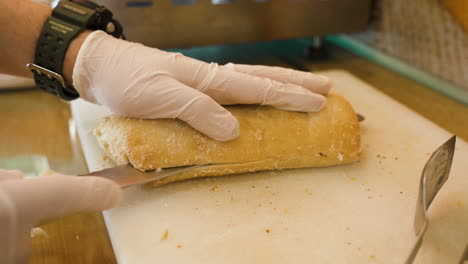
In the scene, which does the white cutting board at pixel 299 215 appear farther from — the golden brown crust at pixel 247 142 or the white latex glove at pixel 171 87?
the white latex glove at pixel 171 87

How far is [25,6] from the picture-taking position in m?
1.10

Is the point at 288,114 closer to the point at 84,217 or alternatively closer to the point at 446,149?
the point at 446,149

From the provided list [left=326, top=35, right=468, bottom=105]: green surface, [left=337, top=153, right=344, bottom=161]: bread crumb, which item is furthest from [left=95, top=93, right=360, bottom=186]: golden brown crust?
[left=326, top=35, right=468, bottom=105]: green surface

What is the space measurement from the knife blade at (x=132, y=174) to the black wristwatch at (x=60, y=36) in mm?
308

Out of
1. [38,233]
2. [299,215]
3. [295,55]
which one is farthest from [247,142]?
[295,55]

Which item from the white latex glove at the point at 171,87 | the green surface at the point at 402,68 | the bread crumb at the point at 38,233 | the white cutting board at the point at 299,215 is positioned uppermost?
the white latex glove at the point at 171,87

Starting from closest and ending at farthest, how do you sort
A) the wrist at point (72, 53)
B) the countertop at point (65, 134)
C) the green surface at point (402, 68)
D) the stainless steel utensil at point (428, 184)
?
the stainless steel utensil at point (428, 184), the countertop at point (65, 134), the wrist at point (72, 53), the green surface at point (402, 68)

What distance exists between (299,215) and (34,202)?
54cm

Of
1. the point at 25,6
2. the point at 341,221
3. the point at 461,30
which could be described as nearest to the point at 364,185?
the point at 341,221

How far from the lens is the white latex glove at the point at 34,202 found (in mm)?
655

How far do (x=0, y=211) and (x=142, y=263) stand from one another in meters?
0.27

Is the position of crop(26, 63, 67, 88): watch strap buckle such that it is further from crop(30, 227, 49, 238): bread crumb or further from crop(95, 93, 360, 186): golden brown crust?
crop(30, 227, 49, 238): bread crumb

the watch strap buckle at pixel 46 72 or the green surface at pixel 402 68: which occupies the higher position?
the watch strap buckle at pixel 46 72

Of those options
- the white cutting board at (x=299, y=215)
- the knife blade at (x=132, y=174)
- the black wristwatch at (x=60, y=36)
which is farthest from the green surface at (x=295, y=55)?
the knife blade at (x=132, y=174)
